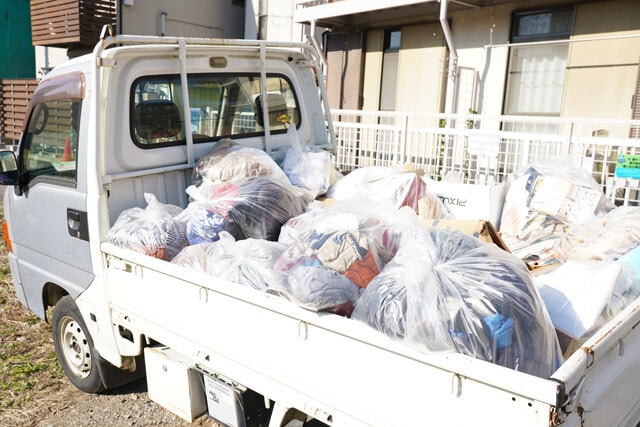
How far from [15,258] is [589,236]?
3.48m

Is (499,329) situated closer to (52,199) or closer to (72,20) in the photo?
(52,199)

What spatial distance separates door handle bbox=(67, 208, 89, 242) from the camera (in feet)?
9.39

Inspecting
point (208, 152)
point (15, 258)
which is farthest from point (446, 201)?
point (15, 258)

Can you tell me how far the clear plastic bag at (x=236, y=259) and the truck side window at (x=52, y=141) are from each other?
3.25 ft

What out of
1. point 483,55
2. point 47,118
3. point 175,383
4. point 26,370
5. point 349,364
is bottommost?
point 26,370

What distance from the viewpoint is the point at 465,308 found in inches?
63.3

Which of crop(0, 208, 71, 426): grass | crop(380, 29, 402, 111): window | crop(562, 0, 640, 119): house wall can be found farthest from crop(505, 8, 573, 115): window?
crop(0, 208, 71, 426): grass

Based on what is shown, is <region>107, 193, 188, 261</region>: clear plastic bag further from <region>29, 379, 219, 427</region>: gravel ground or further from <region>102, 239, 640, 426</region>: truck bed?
<region>29, 379, 219, 427</region>: gravel ground

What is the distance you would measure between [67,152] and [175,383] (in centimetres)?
149

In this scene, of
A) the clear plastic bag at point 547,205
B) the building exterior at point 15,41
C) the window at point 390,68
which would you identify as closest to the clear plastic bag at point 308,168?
the clear plastic bag at point 547,205

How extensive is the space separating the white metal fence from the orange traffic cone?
2.39 metres

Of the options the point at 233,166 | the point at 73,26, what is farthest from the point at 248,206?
the point at 73,26

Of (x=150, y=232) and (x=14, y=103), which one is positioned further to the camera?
(x=14, y=103)

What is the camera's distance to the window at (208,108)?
10.4ft
